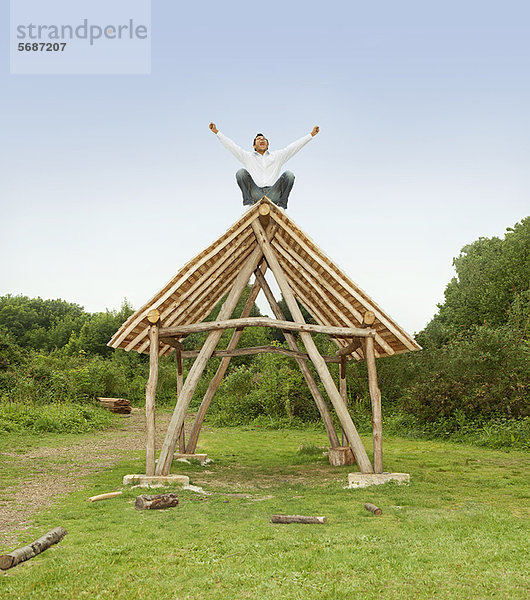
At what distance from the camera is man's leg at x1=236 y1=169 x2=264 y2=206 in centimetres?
877

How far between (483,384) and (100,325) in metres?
27.1

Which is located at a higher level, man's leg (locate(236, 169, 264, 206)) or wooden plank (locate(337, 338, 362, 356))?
man's leg (locate(236, 169, 264, 206))

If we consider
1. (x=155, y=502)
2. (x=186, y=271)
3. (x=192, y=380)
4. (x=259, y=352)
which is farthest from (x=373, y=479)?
(x=186, y=271)

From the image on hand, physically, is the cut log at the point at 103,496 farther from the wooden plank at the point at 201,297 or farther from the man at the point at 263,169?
the man at the point at 263,169

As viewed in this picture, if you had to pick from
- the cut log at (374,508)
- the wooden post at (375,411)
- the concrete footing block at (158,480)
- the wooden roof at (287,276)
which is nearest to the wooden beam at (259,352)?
the wooden roof at (287,276)

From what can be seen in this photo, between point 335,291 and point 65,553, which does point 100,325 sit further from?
point 65,553

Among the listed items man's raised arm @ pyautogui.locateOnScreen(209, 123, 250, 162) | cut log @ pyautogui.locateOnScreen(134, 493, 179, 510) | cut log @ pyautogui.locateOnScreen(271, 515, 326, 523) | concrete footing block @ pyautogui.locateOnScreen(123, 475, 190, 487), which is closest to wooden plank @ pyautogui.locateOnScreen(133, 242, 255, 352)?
man's raised arm @ pyautogui.locateOnScreen(209, 123, 250, 162)

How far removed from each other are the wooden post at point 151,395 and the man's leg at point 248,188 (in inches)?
96.5

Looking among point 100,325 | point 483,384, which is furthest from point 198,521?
point 100,325

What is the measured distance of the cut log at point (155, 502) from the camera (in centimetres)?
630

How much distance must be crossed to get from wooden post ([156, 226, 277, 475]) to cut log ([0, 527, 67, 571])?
279cm

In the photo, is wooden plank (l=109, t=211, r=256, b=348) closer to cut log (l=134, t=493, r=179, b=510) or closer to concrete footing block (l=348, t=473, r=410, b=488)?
cut log (l=134, t=493, r=179, b=510)

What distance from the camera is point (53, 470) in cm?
964

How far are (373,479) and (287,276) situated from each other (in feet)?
12.3
